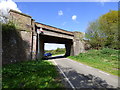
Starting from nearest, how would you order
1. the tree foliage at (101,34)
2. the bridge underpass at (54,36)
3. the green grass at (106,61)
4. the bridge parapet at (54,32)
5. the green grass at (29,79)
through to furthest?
the green grass at (29,79) → the green grass at (106,61) → the bridge underpass at (54,36) → the bridge parapet at (54,32) → the tree foliage at (101,34)

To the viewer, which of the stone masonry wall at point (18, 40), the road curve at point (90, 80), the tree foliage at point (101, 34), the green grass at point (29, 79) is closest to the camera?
the green grass at point (29, 79)

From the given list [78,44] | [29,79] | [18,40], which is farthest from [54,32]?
[29,79]

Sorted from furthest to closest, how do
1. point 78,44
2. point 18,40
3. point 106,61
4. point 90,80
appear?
1. point 78,44
2. point 106,61
3. point 18,40
4. point 90,80

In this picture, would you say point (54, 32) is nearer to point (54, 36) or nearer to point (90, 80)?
point (54, 36)

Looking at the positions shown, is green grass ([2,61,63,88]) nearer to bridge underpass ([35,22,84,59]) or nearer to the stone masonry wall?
the stone masonry wall

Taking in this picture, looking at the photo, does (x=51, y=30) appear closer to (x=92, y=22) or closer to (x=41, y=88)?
(x=92, y=22)

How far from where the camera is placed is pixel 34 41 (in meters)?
14.3

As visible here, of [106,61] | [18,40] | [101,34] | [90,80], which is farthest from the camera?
[101,34]

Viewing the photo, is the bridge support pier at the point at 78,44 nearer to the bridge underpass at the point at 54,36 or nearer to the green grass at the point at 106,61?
the bridge underpass at the point at 54,36

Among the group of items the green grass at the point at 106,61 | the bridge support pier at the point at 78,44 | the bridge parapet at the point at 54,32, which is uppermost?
the bridge parapet at the point at 54,32

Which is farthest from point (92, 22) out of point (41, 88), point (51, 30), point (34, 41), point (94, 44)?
point (41, 88)

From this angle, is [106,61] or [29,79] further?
[106,61]

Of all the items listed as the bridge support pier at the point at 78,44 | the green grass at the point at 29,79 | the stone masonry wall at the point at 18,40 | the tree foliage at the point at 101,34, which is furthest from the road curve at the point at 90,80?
the bridge support pier at the point at 78,44

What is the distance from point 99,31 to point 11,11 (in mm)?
19234
